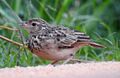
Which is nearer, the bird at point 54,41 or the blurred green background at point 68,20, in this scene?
the bird at point 54,41

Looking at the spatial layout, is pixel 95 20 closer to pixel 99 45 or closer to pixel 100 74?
pixel 99 45

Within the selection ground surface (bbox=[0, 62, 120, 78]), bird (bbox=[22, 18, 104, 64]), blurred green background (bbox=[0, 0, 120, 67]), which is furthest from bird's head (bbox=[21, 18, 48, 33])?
ground surface (bbox=[0, 62, 120, 78])

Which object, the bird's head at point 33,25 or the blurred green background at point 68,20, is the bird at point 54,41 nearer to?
the bird's head at point 33,25

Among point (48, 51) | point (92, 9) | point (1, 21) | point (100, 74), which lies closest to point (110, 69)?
point (100, 74)

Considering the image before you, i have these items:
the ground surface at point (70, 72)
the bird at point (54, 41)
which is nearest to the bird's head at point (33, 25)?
the bird at point (54, 41)

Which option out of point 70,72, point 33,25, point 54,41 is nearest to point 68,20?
point 33,25
